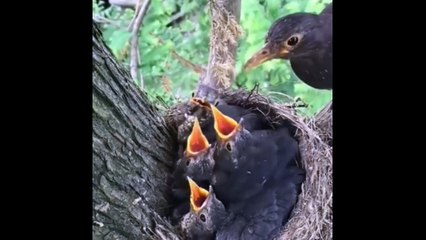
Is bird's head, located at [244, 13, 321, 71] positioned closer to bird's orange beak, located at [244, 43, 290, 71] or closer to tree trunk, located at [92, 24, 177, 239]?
bird's orange beak, located at [244, 43, 290, 71]

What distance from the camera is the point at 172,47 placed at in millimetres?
858

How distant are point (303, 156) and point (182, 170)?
6.2 inches

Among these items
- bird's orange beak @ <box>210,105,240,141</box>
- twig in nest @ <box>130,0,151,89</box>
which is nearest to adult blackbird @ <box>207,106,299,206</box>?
bird's orange beak @ <box>210,105,240,141</box>

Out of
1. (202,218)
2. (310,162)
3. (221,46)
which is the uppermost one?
(221,46)

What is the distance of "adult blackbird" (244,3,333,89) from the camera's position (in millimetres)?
811

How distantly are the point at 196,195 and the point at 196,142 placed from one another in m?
0.07

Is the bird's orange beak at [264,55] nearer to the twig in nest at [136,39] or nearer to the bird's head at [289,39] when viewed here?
the bird's head at [289,39]

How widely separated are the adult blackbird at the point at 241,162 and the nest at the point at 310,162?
0.04 metres

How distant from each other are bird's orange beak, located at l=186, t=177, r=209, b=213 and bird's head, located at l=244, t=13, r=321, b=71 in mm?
165

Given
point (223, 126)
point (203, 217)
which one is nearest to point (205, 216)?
point (203, 217)

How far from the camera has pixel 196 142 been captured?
2.79 ft

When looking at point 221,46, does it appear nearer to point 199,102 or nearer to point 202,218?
point 199,102
